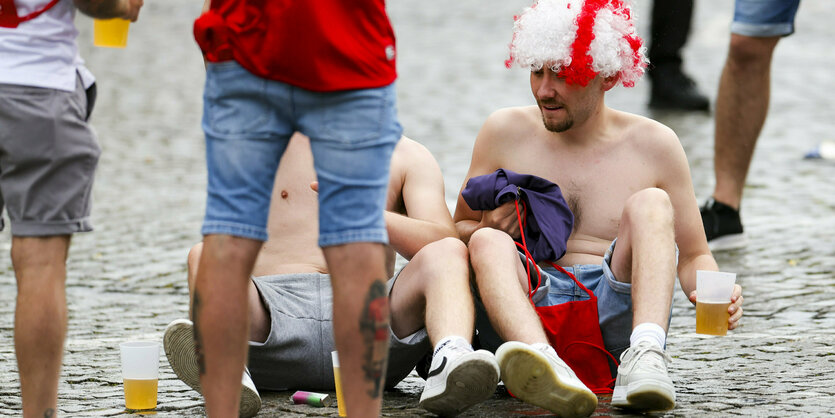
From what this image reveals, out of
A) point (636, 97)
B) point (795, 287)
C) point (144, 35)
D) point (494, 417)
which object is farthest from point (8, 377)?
point (144, 35)

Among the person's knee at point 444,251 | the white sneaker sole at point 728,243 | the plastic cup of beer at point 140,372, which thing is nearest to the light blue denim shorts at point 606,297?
the person's knee at point 444,251

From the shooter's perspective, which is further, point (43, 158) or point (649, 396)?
point (649, 396)

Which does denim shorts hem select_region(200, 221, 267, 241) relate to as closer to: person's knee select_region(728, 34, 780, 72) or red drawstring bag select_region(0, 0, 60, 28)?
red drawstring bag select_region(0, 0, 60, 28)

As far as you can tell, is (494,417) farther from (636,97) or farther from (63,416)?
(636,97)

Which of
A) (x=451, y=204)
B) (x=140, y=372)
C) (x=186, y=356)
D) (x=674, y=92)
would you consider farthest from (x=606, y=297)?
(x=674, y=92)

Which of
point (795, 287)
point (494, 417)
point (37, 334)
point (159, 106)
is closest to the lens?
point (37, 334)

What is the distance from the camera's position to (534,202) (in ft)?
13.2

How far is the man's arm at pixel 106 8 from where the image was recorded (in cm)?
304

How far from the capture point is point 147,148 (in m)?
10.1

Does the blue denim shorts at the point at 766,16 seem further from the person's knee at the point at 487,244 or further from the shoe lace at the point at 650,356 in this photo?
the shoe lace at the point at 650,356

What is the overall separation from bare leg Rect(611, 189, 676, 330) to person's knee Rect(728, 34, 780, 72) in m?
2.71

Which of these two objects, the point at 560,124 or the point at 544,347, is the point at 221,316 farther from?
the point at 560,124

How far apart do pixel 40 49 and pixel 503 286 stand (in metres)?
1.45

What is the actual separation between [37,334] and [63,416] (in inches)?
30.4
